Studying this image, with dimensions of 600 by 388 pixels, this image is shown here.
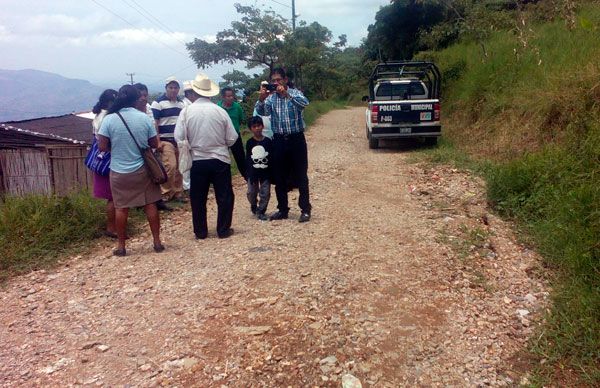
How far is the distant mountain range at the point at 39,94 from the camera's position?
37.8 meters

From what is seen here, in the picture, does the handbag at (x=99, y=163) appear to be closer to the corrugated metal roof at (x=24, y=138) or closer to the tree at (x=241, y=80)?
the corrugated metal roof at (x=24, y=138)

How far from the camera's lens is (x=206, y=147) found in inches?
207

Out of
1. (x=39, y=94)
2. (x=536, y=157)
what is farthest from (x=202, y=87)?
(x=39, y=94)

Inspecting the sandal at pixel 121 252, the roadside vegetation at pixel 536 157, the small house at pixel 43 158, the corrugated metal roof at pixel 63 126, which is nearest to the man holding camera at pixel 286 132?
the sandal at pixel 121 252

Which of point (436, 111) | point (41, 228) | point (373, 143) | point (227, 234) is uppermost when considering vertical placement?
point (436, 111)

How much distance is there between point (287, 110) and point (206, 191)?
127cm

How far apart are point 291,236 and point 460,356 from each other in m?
2.53

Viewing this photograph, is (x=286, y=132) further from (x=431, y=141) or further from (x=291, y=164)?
(x=431, y=141)

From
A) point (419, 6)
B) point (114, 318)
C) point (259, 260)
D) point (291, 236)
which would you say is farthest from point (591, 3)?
point (419, 6)

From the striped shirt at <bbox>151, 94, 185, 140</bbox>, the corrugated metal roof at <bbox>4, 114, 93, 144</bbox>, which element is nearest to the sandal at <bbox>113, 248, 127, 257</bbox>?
the striped shirt at <bbox>151, 94, 185, 140</bbox>

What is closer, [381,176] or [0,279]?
[0,279]

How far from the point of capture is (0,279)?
4.63 meters

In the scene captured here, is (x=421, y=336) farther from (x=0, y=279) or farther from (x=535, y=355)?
(x=0, y=279)

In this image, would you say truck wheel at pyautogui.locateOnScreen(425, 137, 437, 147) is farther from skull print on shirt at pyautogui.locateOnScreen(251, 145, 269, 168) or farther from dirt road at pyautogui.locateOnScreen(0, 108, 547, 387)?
skull print on shirt at pyautogui.locateOnScreen(251, 145, 269, 168)
